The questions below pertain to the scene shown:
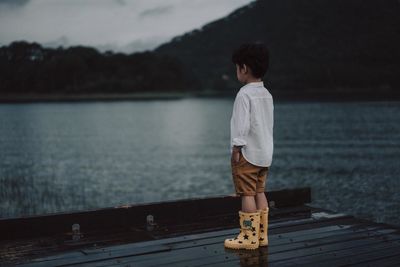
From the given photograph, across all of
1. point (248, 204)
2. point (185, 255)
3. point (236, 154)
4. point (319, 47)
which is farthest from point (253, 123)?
point (319, 47)

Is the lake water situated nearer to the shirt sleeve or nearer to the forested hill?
the shirt sleeve

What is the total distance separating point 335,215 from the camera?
17.1ft

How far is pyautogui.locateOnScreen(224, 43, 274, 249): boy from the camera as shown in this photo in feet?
12.7

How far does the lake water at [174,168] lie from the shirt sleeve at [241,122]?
9.06 m

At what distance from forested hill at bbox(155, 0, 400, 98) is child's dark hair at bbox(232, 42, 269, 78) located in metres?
81.5

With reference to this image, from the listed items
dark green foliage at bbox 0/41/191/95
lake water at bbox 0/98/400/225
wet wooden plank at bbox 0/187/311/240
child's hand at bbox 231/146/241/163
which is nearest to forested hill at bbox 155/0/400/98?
dark green foliage at bbox 0/41/191/95

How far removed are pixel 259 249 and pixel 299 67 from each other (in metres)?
91.6

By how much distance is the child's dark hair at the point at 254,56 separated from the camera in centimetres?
390

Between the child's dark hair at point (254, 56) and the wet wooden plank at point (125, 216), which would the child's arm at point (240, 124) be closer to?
the child's dark hair at point (254, 56)

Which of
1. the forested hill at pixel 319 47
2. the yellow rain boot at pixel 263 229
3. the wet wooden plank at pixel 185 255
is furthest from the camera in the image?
the forested hill at pixel 319 47

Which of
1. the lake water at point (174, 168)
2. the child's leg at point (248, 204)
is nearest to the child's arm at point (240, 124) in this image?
the child's leg at point (248, 204)

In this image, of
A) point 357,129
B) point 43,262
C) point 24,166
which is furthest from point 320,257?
point 357,129

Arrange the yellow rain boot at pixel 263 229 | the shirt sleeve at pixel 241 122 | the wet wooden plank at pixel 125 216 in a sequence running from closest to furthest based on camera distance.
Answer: the shirt sleeve at pixel 241 122 < the yellow rain boot at pixel 263 229 < the wet wooden plank at pixel 125 216

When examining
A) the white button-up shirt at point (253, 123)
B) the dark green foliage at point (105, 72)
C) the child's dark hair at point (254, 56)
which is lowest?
the white button-up shirt at point (253, 123)
